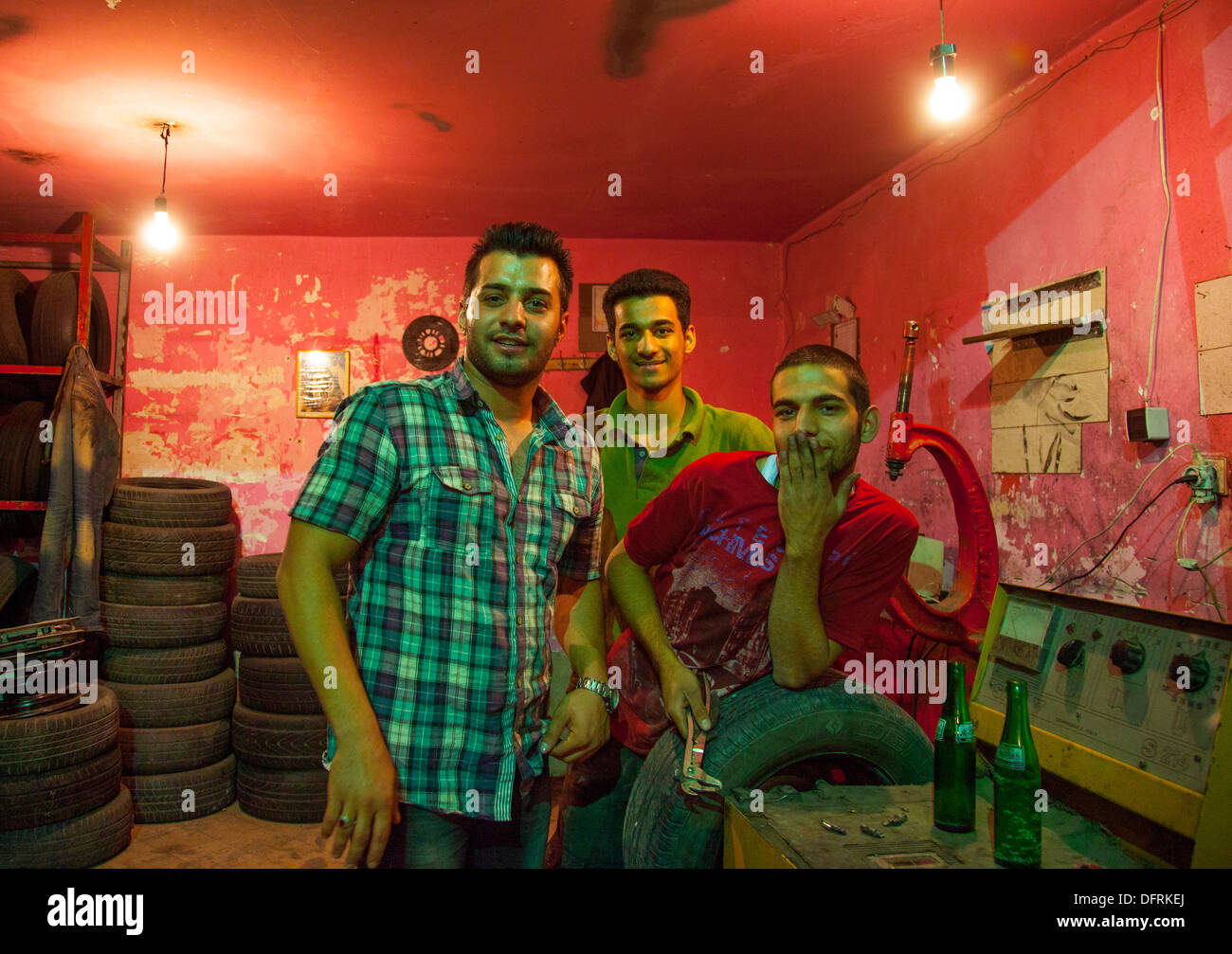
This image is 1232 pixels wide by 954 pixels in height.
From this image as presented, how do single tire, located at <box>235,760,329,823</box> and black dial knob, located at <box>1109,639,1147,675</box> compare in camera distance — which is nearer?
black dial knob, located at <box>1109,639,1147,675</box>

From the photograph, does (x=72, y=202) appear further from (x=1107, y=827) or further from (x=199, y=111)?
(x=1107, y=827)

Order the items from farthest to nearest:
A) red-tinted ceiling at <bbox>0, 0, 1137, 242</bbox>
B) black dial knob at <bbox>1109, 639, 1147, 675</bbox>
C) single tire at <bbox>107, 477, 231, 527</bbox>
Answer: single tire at <bbox>107, 477, 231, 527</bbox>, red-tinted ceiling at <bbox>0, 0, 1137, 242</bbox>, black dial knob at <bbox>1109, 639, 1147, 675</bbox>

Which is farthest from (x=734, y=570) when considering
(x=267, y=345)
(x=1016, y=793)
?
(x=267, y=345)

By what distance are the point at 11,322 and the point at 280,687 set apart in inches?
107

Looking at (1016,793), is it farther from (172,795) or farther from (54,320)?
(54,320)

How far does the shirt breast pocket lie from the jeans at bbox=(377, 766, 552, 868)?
503 mm

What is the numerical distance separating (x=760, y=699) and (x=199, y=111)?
353cm

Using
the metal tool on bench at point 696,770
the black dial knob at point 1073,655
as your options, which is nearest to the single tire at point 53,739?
the metal tool on bench at point 696,770

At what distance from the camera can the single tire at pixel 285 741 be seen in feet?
12.4

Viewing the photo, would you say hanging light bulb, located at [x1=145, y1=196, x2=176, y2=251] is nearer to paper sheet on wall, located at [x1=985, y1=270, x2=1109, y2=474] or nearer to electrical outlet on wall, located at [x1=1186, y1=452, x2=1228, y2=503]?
paper sheet on wall, located at [x1=985, y1=270, x2=1109, y2=474]

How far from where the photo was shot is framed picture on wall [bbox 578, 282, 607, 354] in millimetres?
5387

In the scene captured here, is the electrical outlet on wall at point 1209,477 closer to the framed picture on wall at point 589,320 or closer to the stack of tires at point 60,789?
the framed picture on wall at point 589,320

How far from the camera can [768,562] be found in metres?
1.82

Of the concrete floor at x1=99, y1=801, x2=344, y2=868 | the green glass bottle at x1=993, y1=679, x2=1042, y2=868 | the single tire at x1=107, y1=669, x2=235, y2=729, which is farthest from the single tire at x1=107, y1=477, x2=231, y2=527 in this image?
the green glass bottle at x1=993, y1=679, x2=1042, y2=868
